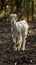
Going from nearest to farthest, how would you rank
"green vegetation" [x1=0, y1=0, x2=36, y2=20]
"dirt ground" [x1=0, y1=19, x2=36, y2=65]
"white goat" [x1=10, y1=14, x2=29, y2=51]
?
"dirt ground" [x1=0, y1=19, x2=36, y2=65], "white goat" [x1=10, y1=14, x2=29, y2=51], "green vegetation" [x1=0, y1=0, x2=36, y2=20]

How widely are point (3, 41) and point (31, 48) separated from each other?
1.25 metres

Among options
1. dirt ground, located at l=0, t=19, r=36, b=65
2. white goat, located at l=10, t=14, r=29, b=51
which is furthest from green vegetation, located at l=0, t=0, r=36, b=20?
white goat, located at l=10, t=14, r=29, b=51

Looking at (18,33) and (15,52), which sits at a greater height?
(18,33)

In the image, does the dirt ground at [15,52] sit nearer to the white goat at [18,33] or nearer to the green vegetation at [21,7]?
the white goat at [18,33]

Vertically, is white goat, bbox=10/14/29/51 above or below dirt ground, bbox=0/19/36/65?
above

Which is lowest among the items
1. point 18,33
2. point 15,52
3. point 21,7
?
point 15,52

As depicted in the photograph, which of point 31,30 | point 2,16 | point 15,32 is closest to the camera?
point 15,32

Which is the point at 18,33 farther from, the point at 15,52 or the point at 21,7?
Result: the point at 21,7

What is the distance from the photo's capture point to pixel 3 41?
8.52m

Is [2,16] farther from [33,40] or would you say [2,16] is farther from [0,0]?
[33,40]

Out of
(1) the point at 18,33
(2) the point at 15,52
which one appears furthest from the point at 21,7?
(2) the point at 15,52

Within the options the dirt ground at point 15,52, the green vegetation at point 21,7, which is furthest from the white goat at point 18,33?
the green vegetation at point 21,7

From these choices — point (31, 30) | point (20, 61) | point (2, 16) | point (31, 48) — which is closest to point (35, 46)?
point (31, 48)

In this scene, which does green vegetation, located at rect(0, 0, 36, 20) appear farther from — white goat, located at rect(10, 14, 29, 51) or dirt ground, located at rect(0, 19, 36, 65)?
→ white goat, located at rect(10, 14, 29, 51)
